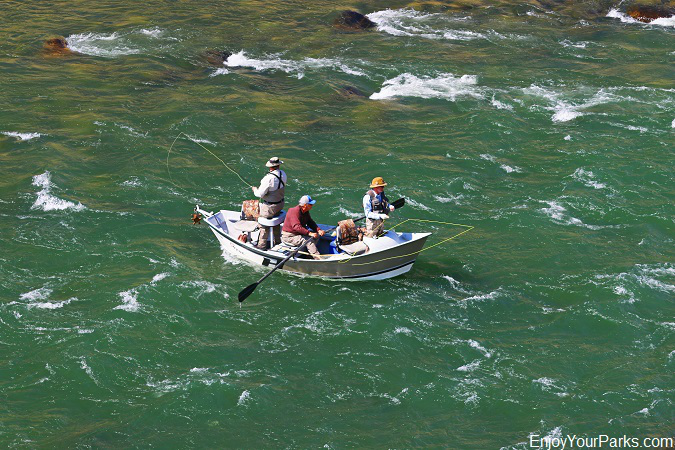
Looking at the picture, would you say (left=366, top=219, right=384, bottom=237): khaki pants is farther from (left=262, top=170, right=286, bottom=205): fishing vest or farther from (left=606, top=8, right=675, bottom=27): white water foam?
(left=606, top=8, right=675, bottom=27): white water foam

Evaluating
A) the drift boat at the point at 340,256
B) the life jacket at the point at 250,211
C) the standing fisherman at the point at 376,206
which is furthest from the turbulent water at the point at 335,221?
the standing fisherman at the point at 376,206

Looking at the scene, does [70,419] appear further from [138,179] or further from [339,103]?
[339,103]

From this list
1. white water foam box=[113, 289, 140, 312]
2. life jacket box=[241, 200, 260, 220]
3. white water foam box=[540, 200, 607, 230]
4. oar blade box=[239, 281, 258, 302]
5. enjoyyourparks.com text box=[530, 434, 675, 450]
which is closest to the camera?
enjoyyourparks.com text box=[530, 434, 675, 450]

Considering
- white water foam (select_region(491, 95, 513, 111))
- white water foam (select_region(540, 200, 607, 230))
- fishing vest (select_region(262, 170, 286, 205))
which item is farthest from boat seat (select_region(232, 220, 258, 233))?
white water foam (select_region(491, 95, 513, 111))

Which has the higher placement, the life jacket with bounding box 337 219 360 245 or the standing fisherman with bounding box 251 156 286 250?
the standing fisherman with bounding box 251 156 286 250

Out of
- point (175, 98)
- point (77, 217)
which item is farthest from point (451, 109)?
point (77, 217)

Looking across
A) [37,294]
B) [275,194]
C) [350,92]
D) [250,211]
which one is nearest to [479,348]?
[275,194]
